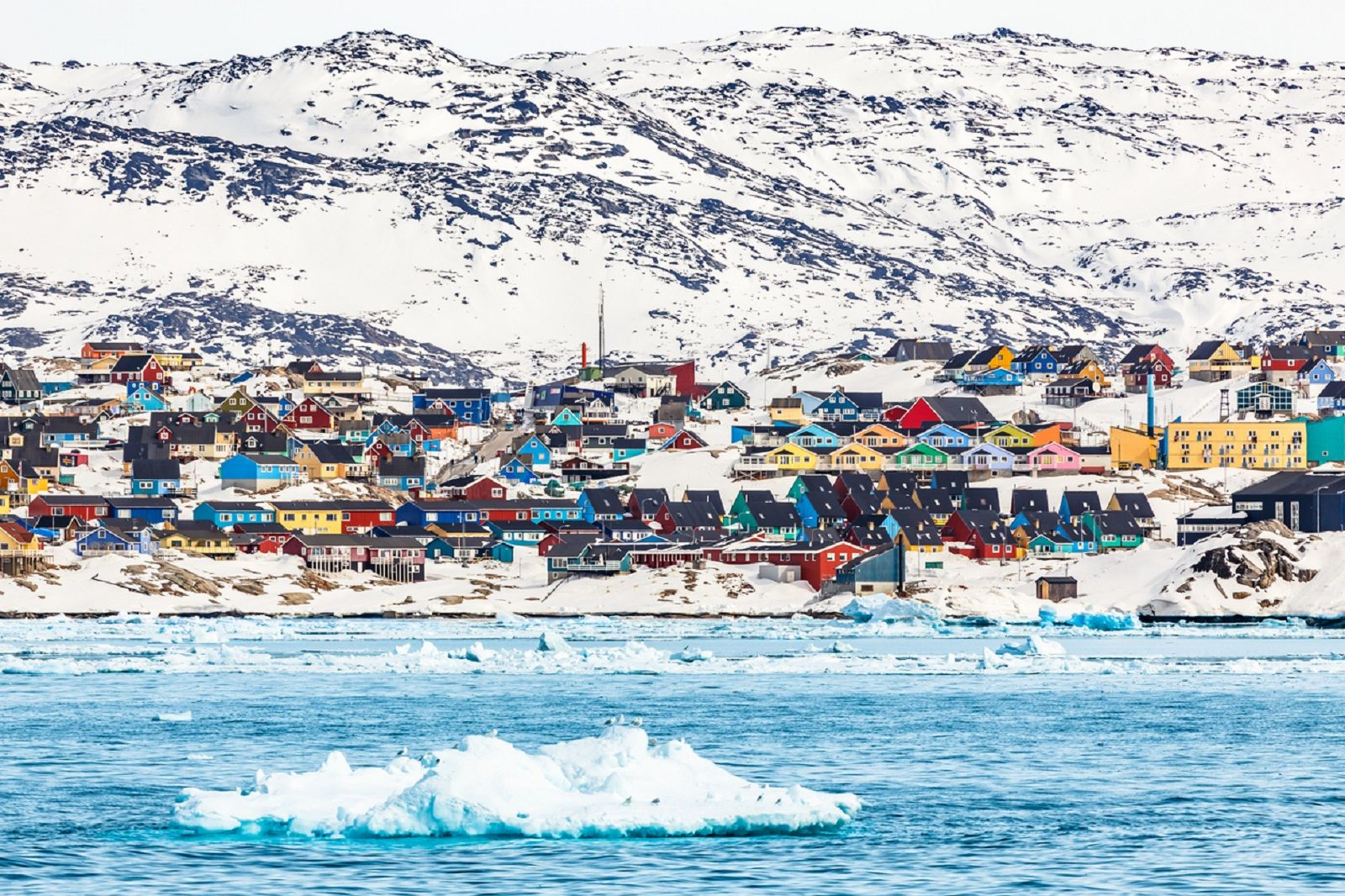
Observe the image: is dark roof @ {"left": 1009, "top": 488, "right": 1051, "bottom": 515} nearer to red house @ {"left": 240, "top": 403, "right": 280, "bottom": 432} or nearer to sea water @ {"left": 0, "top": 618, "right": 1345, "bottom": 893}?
sea water @ {"left": 0, "top": 618, "right": 1345, "bottom": 893}

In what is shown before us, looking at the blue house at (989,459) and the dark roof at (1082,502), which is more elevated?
the blue house at (989,459)

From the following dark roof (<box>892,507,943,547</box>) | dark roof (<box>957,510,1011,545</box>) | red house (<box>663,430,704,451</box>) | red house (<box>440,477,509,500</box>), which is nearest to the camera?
dark roof (<box>892,507,943,547</box>)

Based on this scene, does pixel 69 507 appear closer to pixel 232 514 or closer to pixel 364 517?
pixel 232 514

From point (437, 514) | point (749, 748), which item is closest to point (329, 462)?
point (437, 514)

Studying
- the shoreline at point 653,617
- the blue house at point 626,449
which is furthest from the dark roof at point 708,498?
the shoreline at point 653,617

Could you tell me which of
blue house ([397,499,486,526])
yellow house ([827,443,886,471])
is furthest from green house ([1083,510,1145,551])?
blue house ([397,499,486,526])

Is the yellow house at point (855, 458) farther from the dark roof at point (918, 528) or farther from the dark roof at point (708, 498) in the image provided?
Result: the dark roof at point (918, 528)

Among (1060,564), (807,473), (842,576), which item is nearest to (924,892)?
(842,576)
